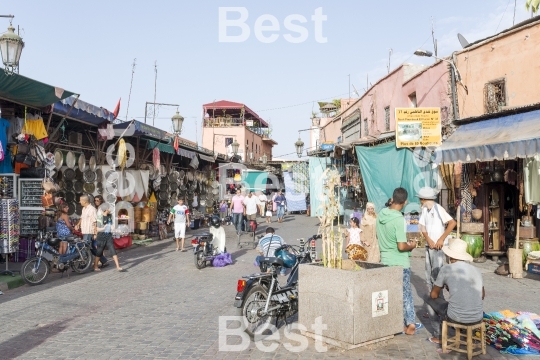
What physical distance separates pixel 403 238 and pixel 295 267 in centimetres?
172

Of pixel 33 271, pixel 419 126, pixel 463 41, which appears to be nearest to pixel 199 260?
pixel 33 271

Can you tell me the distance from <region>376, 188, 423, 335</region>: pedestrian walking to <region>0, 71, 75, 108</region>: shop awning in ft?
25.8

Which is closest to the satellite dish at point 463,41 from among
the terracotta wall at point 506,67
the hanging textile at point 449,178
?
the terracotta wall at point 506,67

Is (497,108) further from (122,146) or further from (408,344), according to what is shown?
(122,146)

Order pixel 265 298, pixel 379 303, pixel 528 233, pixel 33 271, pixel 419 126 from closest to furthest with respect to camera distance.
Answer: pixel 379 303 < pixel 265 298 < pixel 33 271 < pixel 528 233 < pixel 419 126

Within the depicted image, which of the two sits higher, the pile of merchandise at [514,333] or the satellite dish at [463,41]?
the satellite dish at [463,41]

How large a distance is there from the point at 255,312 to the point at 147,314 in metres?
2.00

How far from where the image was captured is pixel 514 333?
5.73 m

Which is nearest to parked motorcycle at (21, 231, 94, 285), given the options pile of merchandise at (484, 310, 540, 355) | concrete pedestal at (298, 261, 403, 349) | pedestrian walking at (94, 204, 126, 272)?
→ pedestrian walking at (94, 204, 126, 272)

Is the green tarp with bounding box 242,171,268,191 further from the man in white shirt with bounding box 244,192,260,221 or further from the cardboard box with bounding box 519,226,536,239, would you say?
the cardboard box with bounding box 519,226,536,239

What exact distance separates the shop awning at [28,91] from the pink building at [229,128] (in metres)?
33.5

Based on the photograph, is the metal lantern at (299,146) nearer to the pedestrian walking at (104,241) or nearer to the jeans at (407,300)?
the pedestrian walking at (104,241)

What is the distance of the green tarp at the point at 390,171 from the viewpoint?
14.7m

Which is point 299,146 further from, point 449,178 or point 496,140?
point 496,140
